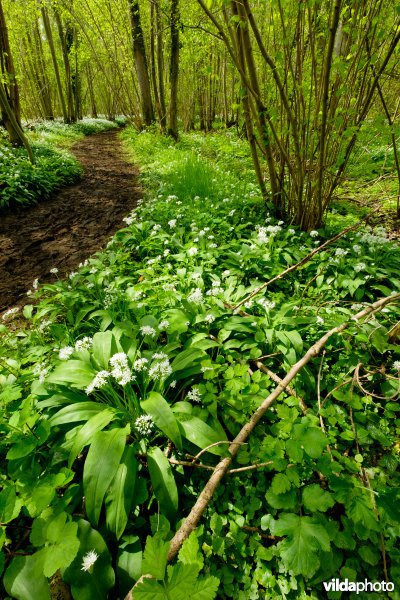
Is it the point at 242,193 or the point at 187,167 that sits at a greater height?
the point at 187,167

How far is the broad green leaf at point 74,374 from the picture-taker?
190cm

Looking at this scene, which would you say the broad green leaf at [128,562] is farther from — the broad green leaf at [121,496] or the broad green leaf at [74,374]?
the broad green leaf at [74,374]

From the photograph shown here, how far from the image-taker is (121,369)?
1.80 m

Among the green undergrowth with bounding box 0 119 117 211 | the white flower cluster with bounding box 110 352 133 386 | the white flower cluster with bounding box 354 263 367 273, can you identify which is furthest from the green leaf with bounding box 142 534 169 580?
the green undergrowth with bounding box 0 119 117 211

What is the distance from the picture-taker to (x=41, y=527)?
1.26 meters

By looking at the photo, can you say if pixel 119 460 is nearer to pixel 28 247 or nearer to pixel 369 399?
pixel 369 399

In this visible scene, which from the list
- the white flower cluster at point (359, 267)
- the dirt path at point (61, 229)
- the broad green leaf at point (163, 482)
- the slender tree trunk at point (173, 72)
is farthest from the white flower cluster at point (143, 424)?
the slender tree trunk at point (173, 72)

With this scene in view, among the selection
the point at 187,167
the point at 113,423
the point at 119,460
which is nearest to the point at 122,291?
the point at 113,423

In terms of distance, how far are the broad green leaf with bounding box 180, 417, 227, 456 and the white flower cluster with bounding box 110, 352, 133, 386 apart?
408mm

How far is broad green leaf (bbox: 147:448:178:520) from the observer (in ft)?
4.72

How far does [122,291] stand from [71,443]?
1668mm

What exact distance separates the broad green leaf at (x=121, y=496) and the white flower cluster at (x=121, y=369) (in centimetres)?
40

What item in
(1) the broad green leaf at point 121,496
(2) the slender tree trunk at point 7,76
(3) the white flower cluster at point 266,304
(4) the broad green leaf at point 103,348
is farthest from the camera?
(2) the slender tree trunk at point 7,76

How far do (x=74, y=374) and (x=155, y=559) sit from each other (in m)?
1.20
